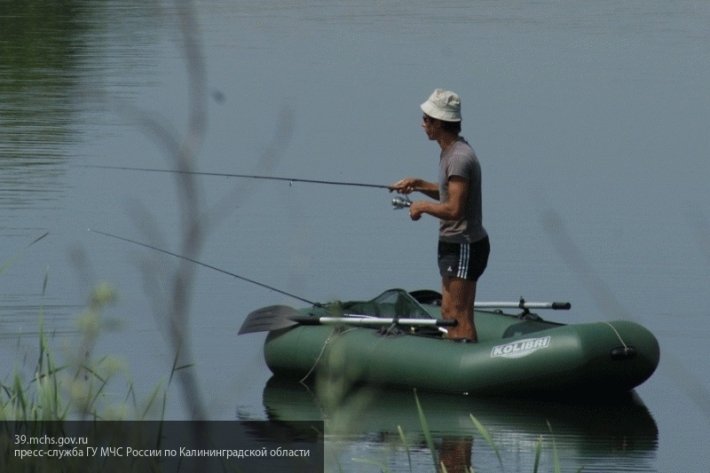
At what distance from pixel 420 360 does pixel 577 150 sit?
28.8 feet

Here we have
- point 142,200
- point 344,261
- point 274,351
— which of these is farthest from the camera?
point 142,200

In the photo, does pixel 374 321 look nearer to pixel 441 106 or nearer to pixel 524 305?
pixel 524 305

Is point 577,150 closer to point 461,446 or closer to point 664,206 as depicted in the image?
point 664,206

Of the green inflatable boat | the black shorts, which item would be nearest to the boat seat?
the green inflatable boat

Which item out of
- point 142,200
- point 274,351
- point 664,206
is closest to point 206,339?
point 274,351

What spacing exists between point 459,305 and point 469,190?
1.82 ft

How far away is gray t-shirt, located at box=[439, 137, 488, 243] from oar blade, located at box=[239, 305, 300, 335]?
112 cm

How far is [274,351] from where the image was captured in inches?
366

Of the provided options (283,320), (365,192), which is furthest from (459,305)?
(365,192)

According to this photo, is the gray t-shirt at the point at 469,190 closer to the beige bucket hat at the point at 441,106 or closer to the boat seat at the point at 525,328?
the beige bucket hat at the point at 441,106

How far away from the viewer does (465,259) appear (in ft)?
27.7

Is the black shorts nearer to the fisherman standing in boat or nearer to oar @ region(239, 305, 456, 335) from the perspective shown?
the fisherman standing in boat

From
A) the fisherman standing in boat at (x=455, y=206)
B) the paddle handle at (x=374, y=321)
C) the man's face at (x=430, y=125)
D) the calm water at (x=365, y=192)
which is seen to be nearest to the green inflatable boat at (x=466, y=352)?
the paddle handle at (x=374, y=321)

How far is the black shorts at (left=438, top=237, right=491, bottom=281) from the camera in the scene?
8.45 metres
